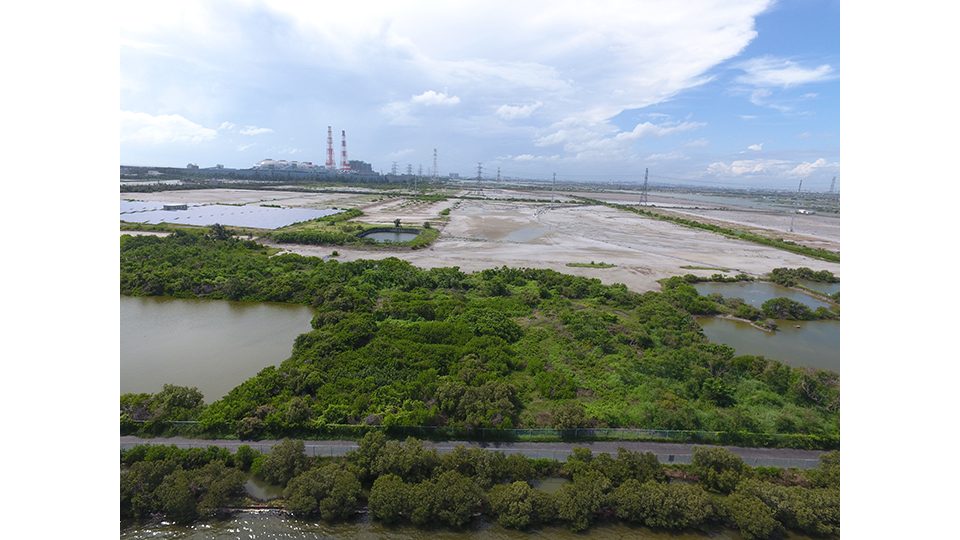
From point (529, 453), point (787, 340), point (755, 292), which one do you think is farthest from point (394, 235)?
point (529, 453)

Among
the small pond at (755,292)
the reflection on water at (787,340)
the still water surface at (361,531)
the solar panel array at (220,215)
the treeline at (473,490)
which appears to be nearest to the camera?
the still water surface at (361,531)

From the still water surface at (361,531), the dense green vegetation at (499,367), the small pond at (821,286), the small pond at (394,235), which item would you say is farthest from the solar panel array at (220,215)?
the small pond at (821,286)

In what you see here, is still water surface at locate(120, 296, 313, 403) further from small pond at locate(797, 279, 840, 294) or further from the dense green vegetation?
small pond at locate(797, 279, 840, 294)

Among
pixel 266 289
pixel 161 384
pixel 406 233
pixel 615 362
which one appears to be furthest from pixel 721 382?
pixel 406 233

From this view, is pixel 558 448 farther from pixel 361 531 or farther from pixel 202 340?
pixel 202 340

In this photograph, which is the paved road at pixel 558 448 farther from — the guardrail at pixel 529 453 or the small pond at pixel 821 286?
the small pond at pixel 821 286

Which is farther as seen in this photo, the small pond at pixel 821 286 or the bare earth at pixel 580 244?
the bare earth at pixel 580 244

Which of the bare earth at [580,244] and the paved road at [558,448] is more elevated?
the bare earth at [580,244]
